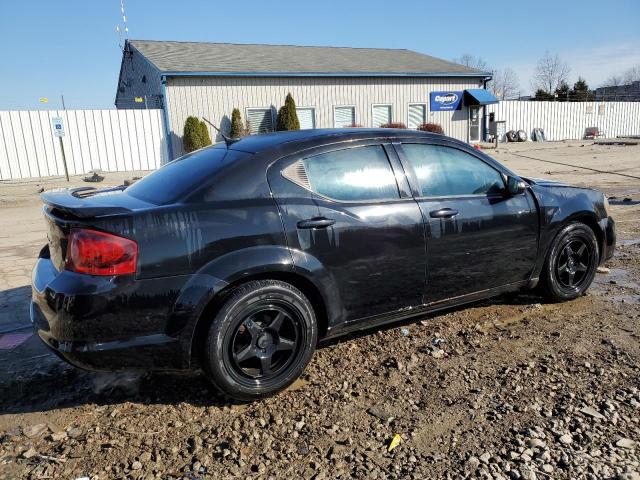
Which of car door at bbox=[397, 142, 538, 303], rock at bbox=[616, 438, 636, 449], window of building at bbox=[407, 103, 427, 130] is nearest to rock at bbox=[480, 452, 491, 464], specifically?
rock at bbox=[616, 438, 636, 449]

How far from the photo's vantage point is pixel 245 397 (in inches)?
115

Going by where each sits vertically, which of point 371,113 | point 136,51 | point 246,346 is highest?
point 136,51

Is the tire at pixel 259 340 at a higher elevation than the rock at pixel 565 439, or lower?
higher

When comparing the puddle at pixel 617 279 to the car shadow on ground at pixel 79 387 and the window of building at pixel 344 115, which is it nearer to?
the car shadow on ground at pixel 79 387

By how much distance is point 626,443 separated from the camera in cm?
248

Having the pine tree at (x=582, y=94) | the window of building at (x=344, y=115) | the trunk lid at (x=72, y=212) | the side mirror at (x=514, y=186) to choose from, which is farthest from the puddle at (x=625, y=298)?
the pine tree at (x=582, y=94)

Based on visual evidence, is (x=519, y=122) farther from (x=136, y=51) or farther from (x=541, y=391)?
(x=541, y=391)

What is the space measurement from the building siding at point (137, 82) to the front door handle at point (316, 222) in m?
18.0

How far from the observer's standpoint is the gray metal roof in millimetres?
20359

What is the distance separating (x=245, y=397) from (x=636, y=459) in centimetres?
207

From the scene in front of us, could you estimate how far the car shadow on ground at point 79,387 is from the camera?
305cm

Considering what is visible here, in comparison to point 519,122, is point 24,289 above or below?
below

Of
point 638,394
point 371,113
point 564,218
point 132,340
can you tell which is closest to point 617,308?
point 564,218

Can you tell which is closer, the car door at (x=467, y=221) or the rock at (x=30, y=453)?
the rock at (x=30, y=453)
